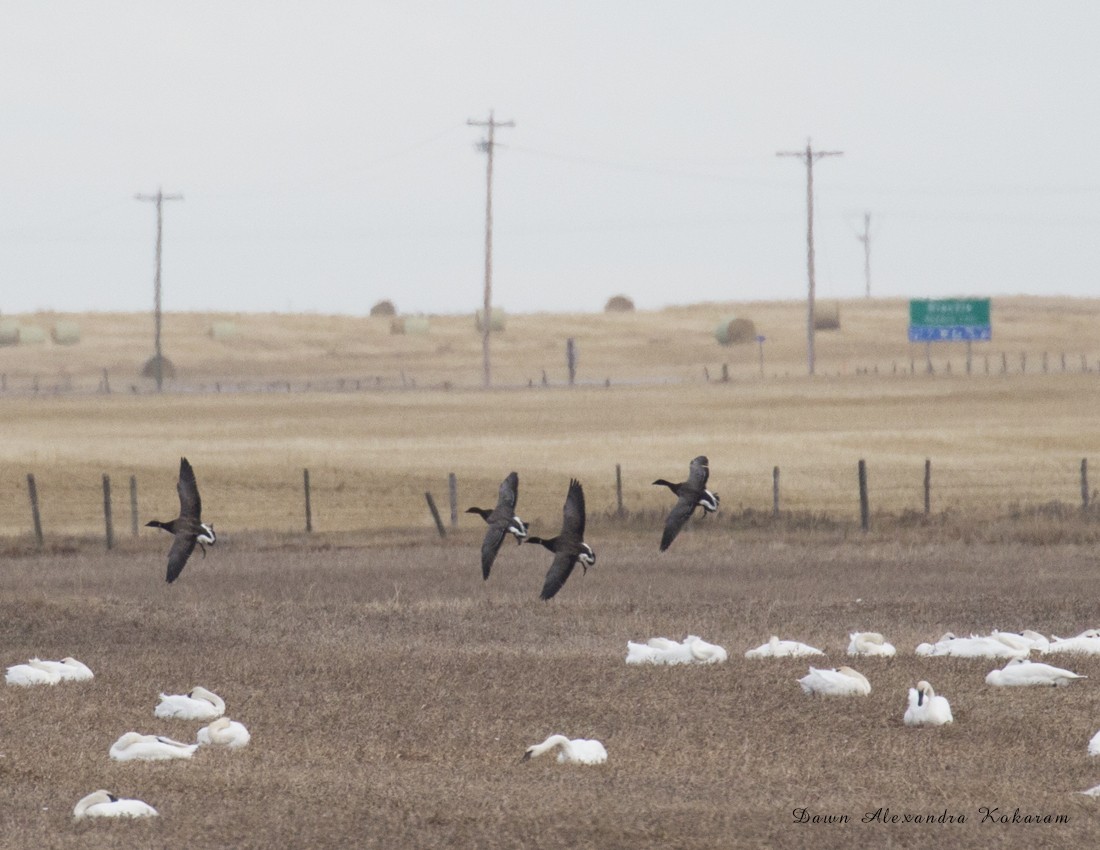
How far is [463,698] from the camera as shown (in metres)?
16.8

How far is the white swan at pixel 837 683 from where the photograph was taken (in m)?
16.5

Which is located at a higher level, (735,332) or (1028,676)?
(735,332)

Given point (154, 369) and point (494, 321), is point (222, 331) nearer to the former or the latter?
point (494, 321)

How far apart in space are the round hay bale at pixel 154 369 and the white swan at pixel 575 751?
8946cm

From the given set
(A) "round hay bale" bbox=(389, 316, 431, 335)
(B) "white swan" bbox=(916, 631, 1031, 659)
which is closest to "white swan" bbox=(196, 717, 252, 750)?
(B) "white swan" bbox=(916, 631, 1031, 659)

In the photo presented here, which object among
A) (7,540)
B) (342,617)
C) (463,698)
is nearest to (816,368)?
(7,540)

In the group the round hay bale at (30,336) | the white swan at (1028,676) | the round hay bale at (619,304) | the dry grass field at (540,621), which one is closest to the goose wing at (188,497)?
the dry grass field at (540,621)

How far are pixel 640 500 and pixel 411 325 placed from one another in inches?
3437

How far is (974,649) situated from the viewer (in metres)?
18.7

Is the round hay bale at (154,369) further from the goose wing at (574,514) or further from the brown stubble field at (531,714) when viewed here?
the goose wing at (574,514)

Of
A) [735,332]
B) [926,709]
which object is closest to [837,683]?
[926,709]

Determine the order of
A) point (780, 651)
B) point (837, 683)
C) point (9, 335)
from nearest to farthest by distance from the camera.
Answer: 1. point (837, 683)
2. point (780, 651)
3. point (9, 335)

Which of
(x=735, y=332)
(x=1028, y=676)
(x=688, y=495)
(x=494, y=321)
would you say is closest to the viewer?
(x=688, y=495)

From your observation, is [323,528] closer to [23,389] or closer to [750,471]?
[750,471]
